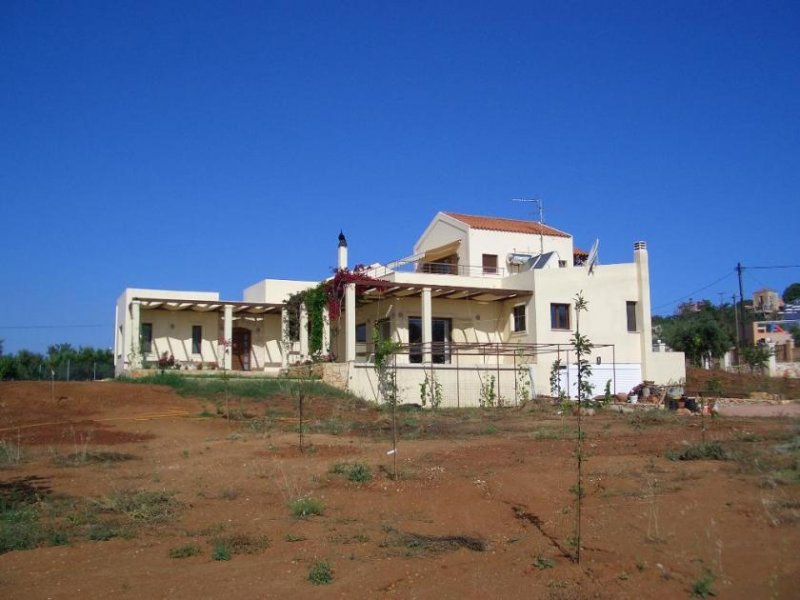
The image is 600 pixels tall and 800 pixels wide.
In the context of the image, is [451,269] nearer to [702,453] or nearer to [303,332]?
[303,332]

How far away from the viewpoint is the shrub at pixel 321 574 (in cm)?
698

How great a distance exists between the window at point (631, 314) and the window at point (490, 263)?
22.1ft

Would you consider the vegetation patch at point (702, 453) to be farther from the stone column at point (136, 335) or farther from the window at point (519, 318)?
the stone column at point (136, 335)

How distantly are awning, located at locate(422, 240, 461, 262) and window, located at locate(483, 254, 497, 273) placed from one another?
5.00 feet

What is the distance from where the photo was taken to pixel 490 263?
119 feet

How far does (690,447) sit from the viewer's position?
12844 millimetres

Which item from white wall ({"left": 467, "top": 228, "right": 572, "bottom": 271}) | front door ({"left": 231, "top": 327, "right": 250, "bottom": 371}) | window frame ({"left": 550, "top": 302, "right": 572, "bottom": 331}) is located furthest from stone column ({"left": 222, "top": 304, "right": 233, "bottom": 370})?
window frame ({"left": 550, "top": 302, "right": 572, "bottom": 331})

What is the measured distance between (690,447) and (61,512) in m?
10.0

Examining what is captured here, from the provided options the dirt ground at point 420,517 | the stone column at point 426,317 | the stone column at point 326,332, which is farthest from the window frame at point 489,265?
the dirt ground at point 420,517

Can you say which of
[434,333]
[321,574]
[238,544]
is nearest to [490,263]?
[434,333]

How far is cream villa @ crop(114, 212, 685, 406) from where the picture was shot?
96.6ft

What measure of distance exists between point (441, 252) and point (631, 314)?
391 inches

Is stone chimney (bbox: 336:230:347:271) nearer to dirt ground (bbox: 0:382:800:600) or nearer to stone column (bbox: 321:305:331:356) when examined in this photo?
stone column (bbox: 321:305:331:356)

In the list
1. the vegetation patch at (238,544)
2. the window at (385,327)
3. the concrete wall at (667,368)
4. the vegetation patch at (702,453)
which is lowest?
the vegetation patch at (238,544)
